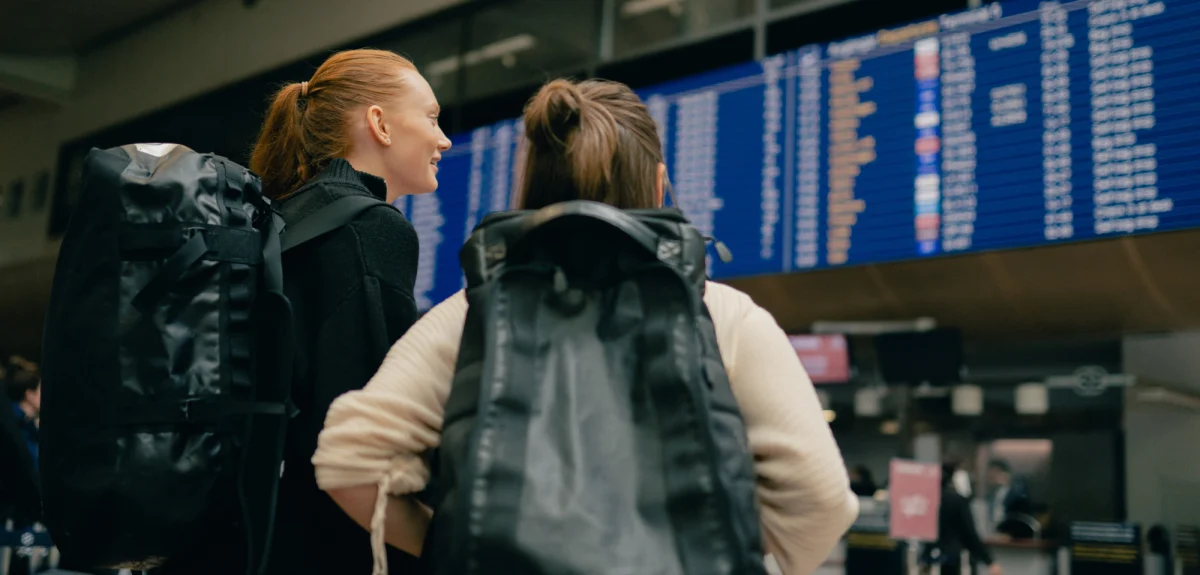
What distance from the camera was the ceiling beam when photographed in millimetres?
10602

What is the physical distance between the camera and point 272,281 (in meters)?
1.56

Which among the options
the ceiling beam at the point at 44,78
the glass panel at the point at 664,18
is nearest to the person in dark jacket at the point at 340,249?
the glass panel at the point at 664,18

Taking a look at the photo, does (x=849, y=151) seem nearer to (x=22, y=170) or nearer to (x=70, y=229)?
(x=70, y=229)

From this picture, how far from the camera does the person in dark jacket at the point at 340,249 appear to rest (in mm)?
1626

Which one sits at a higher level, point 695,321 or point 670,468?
point 695,321

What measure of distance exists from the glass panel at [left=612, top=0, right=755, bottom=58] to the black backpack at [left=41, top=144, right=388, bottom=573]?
6.10 m

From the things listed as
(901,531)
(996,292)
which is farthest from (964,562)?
(996,292)

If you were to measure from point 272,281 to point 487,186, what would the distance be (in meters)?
5.96

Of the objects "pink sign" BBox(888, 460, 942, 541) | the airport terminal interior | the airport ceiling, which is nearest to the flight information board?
the airport terminal interior

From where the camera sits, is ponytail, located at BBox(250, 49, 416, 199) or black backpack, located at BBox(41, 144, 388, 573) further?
ponytail, located at BBox(250, 49, 416, 199)

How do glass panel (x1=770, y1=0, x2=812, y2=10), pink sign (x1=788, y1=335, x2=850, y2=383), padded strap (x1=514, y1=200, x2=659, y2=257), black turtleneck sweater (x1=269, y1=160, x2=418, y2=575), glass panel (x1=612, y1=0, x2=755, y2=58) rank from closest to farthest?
padded strap (x1=514, y1=200, x2=659, y2=257)
black turtleneck sweater (x1=269, y1=160, x2=418, y2=575)
pink sign (x1=788, y1=335, x2=850, y2=383)
glass panel (x1=770, y1=0, x2=812, y2=10)
glass panel (x1=612, y1=0, x2=755, y2=58)

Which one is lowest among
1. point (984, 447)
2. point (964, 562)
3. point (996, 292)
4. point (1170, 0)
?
point (964, 562)

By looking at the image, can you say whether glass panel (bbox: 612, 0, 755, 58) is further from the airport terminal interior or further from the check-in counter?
the check-in counter

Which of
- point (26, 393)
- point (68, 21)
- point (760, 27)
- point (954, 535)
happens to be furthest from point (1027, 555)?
point (68, 21)
